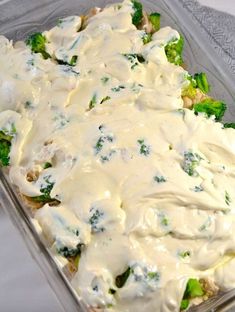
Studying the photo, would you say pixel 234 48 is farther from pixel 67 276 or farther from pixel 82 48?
pixel 67 276

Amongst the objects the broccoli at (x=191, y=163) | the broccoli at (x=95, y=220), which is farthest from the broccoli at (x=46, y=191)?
the broccoli at (x=191, y=163)

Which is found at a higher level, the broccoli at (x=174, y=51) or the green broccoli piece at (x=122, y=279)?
the broccoli at (x=174, y=51)

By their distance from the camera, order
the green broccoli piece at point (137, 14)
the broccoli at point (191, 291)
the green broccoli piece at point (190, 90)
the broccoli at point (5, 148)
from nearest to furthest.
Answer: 1. the broccoli at point (191, 291)
2. the broccoli at point (5, 148)
3. the green broccoli piece at point (190, 90)
4. the green broccoli piece at point (137, 14)

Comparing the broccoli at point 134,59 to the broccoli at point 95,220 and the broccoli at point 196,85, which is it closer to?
the broccoli at point 196,85

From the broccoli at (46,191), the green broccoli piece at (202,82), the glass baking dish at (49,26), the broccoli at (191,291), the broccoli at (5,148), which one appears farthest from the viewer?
the green broccoli piece at (202,82)

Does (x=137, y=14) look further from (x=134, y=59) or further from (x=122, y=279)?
(x=122, y=279)

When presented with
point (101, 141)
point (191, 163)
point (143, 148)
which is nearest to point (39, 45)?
point (101, 141)

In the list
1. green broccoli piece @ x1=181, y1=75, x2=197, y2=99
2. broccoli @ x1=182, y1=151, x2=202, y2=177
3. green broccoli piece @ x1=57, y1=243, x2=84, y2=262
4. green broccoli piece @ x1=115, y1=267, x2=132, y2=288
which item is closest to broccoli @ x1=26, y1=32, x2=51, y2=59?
green broccoli piece @ x1=181, y1=75, x2=197, y2=99
